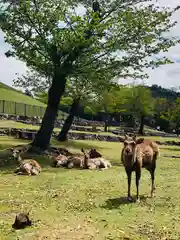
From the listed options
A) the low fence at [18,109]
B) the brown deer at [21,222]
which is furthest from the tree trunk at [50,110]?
the low fence at [18,109]

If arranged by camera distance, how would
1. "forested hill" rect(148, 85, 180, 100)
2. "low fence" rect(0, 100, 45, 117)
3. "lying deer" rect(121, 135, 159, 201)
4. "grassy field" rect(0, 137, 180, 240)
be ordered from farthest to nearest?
"forested hill" rect(148, 85, 180, 100)
"low fence" rect(0, 100, 45, 117)
"lying deer" rect(121, 135, 159, 201)
"grassy field" rect(0, 137, 180, 240)

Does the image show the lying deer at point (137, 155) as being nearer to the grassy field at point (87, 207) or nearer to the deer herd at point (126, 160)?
the deer herd at point (126, 160)

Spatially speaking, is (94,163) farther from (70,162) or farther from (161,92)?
(161,92)

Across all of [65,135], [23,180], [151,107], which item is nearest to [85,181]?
[23,180]

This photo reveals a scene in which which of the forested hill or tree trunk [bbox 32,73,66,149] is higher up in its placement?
the forested hill

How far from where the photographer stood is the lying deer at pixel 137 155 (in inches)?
410

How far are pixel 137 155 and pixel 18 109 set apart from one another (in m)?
52.8

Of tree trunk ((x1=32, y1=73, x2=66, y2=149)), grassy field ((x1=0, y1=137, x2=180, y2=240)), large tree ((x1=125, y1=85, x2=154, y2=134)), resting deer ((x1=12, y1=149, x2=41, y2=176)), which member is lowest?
grassy field ((x1=0, y1=137, x2=180, y2=240))

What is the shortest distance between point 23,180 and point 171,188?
526 cm

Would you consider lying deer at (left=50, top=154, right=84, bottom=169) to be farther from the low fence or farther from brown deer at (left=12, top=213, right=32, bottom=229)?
the low fence

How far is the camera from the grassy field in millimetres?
7941

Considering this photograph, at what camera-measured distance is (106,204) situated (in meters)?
10.4

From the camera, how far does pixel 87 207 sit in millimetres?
10062

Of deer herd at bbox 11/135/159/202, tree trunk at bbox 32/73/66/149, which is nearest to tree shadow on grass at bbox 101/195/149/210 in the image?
deer herd at bbox 11/135/159/202
